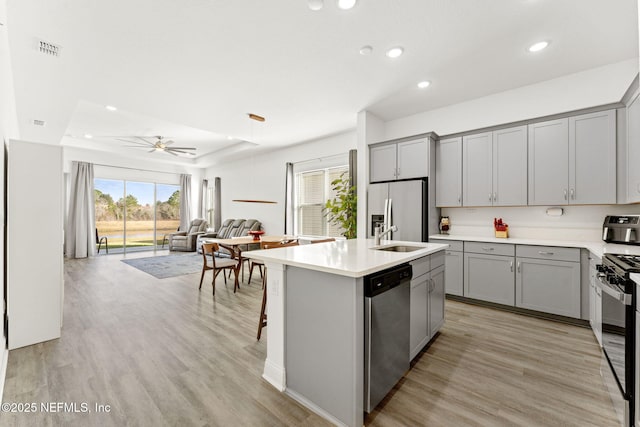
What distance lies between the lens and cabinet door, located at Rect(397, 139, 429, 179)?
3958 mm

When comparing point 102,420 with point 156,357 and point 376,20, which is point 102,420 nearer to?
point 156,357

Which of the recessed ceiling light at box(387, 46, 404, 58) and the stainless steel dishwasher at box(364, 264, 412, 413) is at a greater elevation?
the recessed ceiling light at box(387, 46, 404, 58)

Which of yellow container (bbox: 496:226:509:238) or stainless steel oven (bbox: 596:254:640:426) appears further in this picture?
yellow container (bbox: 496:226:509:238)

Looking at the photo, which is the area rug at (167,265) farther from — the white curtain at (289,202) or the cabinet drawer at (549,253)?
the cabinet drawer at (549,253)

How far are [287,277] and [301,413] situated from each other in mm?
817

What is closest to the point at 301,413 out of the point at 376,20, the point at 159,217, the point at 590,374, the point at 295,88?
the point at 590,374

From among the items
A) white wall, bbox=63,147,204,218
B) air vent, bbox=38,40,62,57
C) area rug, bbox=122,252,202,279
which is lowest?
area rug, bbox=122,252,202,279

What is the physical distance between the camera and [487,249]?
3.37 meters

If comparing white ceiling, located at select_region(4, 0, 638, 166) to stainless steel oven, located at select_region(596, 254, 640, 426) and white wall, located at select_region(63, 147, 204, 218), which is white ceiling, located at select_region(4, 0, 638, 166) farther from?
white wall, located at select_region(63, 147, 204, 218)

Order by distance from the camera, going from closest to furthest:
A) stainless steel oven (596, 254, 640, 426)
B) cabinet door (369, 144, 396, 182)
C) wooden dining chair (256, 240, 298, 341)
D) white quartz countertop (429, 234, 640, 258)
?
stainless steel oven (596, 254, 640, 426)
white quartz countertop (429, 234, 640, 258)
wooden dining chair (256, 240, 298, 341)
cabinet door (369, 144, 396, 182)

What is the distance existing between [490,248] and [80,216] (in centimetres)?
931

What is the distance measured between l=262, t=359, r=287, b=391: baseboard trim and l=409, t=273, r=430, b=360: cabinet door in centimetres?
97

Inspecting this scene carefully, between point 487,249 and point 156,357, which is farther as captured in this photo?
point 487,249

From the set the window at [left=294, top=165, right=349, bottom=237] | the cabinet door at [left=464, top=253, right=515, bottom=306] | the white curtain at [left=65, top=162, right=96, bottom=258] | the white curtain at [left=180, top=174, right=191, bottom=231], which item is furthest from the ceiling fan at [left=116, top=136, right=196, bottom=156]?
the cabinet door at [left=464, top=253, right=515, bottom=306]
